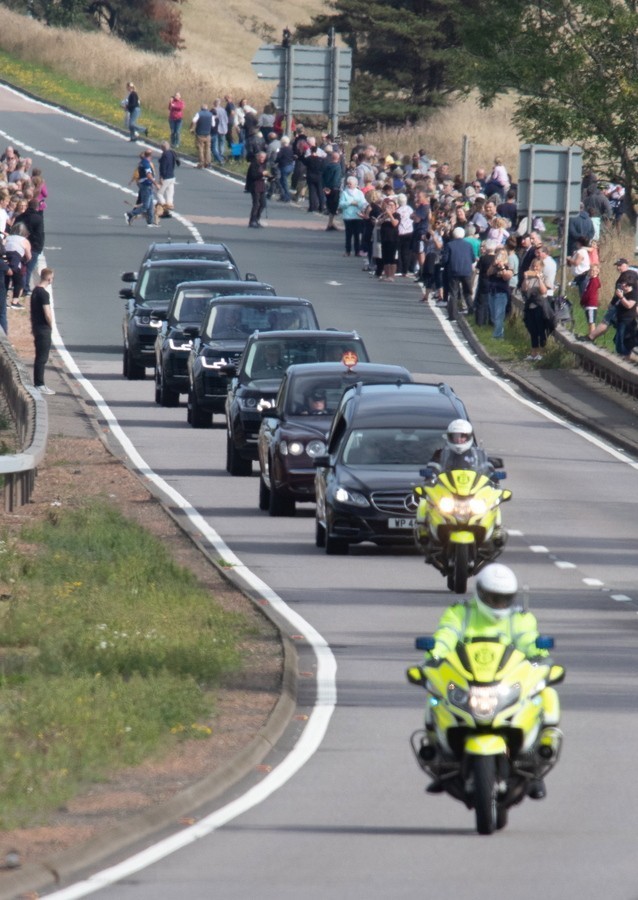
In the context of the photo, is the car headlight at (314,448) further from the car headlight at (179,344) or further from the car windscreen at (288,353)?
the car headlight at (179,344)

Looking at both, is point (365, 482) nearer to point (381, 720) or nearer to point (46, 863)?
point (381, 720)

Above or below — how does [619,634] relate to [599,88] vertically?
below

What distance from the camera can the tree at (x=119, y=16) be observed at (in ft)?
389

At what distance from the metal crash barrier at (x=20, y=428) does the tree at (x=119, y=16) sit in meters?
86.8

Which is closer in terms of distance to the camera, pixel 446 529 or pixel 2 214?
pixel 446 529

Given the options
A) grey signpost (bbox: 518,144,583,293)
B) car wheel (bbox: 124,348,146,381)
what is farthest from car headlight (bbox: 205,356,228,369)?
grey signpost (bbox: 518,144,583,293)

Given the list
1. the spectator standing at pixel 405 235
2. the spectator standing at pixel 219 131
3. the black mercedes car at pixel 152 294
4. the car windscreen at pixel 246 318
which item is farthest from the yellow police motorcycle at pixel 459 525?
the spectator standing at pixel 219 131

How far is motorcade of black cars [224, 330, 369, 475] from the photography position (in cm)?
2756

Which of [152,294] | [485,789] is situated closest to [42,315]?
[152,294]

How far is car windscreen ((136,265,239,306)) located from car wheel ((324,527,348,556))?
1635cm

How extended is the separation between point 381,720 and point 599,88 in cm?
4034

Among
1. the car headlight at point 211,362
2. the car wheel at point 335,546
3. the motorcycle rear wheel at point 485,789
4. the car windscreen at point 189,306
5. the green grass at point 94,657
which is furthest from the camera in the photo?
the car windscreen at point 189,306

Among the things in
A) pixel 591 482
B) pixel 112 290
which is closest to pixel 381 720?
pixel 591 482

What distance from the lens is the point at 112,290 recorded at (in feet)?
164
